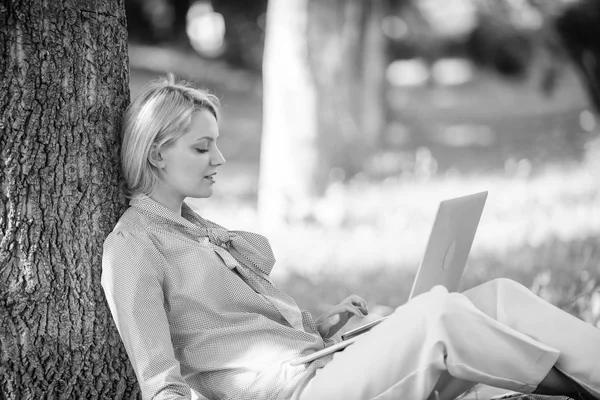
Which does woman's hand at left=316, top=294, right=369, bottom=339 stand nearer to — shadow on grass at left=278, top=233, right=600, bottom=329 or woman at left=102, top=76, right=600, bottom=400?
woman at left=102, top=76, right=600, bottom=400

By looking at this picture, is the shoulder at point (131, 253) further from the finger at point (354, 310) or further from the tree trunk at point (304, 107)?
the tree trunk at point (304, 107)

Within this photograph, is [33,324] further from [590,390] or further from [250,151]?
[250,151]

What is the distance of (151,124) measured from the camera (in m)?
2.60

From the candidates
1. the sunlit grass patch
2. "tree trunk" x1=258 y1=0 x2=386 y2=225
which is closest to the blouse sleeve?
the sunlit grass patch

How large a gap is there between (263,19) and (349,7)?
6.92ft

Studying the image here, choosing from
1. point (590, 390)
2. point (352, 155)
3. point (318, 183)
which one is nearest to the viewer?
point (590, 390)

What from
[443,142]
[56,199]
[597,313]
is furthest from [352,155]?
[56,199]

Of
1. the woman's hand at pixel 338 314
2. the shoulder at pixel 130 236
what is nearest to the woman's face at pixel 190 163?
the shoulder at pixel 130 236

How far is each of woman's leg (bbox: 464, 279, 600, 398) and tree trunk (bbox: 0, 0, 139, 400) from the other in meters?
1.20

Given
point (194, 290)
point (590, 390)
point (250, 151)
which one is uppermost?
point (194, 290)

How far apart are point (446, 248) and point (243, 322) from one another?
65 centimetres

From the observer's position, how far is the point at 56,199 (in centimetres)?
256

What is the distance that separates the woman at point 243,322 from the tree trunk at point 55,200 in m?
0.13

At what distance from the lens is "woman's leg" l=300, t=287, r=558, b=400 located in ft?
7.00
